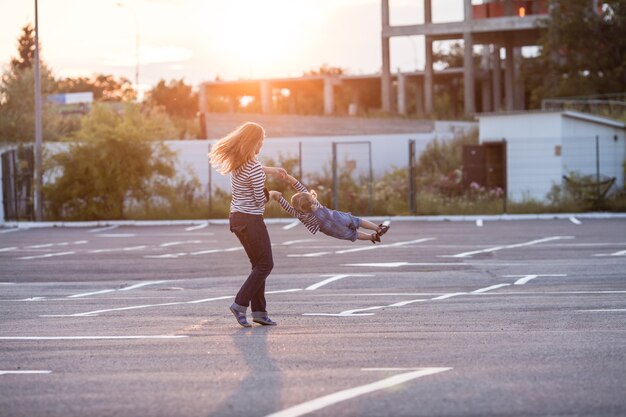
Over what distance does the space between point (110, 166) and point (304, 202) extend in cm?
2368

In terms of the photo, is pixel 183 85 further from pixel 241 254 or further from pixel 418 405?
pixel 418 405

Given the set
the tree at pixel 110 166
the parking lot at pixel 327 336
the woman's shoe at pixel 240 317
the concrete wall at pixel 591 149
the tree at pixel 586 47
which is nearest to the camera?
the parking lot at pixel 327 336

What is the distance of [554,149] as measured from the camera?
36375 millimetres

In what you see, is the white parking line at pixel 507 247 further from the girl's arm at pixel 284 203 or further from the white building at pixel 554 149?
the girl's arm at pixel 284 203

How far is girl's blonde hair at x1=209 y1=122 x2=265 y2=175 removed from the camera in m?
11.1

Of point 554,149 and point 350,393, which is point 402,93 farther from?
point 350,393

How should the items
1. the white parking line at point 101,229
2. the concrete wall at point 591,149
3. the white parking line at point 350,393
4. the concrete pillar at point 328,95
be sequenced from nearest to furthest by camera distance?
Result: 1. the white parking line at point 350,393
2. the white parking line at point 101,229
3. the concrete wall at point 591,149
4. the concrete pillar at point 328,95

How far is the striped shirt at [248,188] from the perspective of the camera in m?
11.1

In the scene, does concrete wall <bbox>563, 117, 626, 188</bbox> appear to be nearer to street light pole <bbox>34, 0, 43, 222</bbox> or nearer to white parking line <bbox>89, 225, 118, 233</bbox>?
white parking line <bbox>89, 225, 118, 233</bbox>

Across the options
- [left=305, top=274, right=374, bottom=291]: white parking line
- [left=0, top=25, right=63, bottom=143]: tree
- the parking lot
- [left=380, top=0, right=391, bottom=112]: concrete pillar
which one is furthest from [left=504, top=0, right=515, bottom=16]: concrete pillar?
[left=305, top=274, right=374, bottom=291]: white parking line

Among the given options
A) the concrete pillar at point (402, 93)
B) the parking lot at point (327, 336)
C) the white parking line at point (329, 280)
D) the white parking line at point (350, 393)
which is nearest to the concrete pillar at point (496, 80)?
the concrete pillar at point (402, 93)

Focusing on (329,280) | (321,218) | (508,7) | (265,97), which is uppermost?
(508,7)

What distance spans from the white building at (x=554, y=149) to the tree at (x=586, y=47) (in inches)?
824

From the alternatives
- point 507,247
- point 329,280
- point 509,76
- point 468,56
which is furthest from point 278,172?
point 509,76
